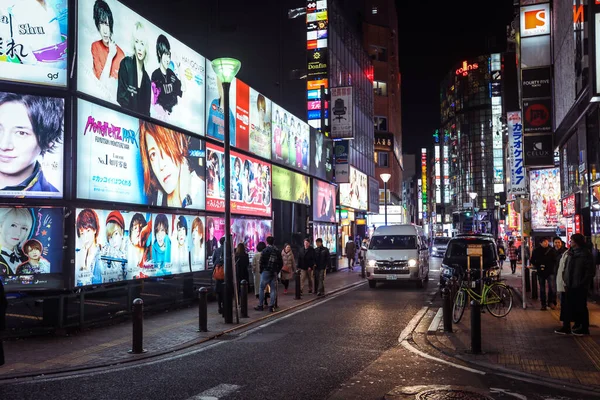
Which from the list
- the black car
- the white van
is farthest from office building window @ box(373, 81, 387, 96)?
the black car

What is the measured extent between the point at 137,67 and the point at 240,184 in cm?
717

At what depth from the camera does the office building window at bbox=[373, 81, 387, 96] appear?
8681 cm

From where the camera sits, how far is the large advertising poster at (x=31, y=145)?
11461 millimetres

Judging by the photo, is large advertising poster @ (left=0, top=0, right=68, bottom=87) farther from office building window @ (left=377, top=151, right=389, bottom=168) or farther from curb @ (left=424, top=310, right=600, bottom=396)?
office building window @ (left=377, top=151, right=389, bottom=168)

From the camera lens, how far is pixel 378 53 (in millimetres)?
88062

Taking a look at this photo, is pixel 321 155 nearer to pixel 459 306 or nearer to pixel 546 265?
pixel 546 265

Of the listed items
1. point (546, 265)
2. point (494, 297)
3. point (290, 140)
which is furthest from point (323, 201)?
point (494, 297)

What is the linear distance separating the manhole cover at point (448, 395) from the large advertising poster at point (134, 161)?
350 inches

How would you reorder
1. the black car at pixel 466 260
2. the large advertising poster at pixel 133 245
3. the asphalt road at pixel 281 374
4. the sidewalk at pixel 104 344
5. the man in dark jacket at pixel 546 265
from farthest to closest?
the black car at pixel 466 260
the man in dark jacket at pixel 546 265
the large advertising poster at pixel 133 245
the sidewalk at pixel 104 344
the asphalt road at pixel 281 374

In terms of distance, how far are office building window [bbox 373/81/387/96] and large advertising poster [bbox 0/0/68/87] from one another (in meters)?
77.6

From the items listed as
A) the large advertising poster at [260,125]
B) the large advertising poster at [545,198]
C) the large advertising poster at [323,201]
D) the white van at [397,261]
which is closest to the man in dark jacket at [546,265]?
the white van at [397,261]

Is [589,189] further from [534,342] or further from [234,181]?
[234,181]

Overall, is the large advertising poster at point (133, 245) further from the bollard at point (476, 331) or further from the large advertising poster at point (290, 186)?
the bollard at point (476, 331)

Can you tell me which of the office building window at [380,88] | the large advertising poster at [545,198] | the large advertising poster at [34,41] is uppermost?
the office building window at [380,88]
